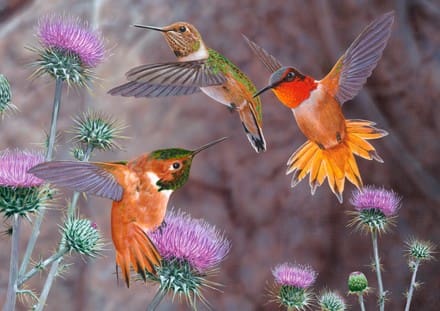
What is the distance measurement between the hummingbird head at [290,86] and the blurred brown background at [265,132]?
0.12 feet

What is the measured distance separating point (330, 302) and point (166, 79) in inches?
31.5

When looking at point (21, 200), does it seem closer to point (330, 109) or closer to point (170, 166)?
point (170, 166)

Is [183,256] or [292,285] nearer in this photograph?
[183,256]

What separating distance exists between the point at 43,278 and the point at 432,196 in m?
1.23

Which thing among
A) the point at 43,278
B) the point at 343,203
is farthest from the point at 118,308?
the point at 343,203

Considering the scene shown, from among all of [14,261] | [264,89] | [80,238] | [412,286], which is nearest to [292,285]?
[412,286]

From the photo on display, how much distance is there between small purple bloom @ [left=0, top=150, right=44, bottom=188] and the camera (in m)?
1.11

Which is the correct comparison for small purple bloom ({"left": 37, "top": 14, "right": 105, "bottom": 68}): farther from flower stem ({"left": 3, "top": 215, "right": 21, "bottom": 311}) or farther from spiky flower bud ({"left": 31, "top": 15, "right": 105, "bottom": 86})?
flower stem ({"left": 3, "top": 215, "right": 21, "bottom": 311})

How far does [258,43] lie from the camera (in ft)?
5.53

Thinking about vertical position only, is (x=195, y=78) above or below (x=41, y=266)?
above

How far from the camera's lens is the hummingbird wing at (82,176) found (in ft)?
3.85

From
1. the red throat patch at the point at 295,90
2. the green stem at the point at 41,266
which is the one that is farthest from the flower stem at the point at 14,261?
the red throat patch at the point at 295,90

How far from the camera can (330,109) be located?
1.59 metres

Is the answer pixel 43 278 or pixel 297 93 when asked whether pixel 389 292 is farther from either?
pixel 43 278
